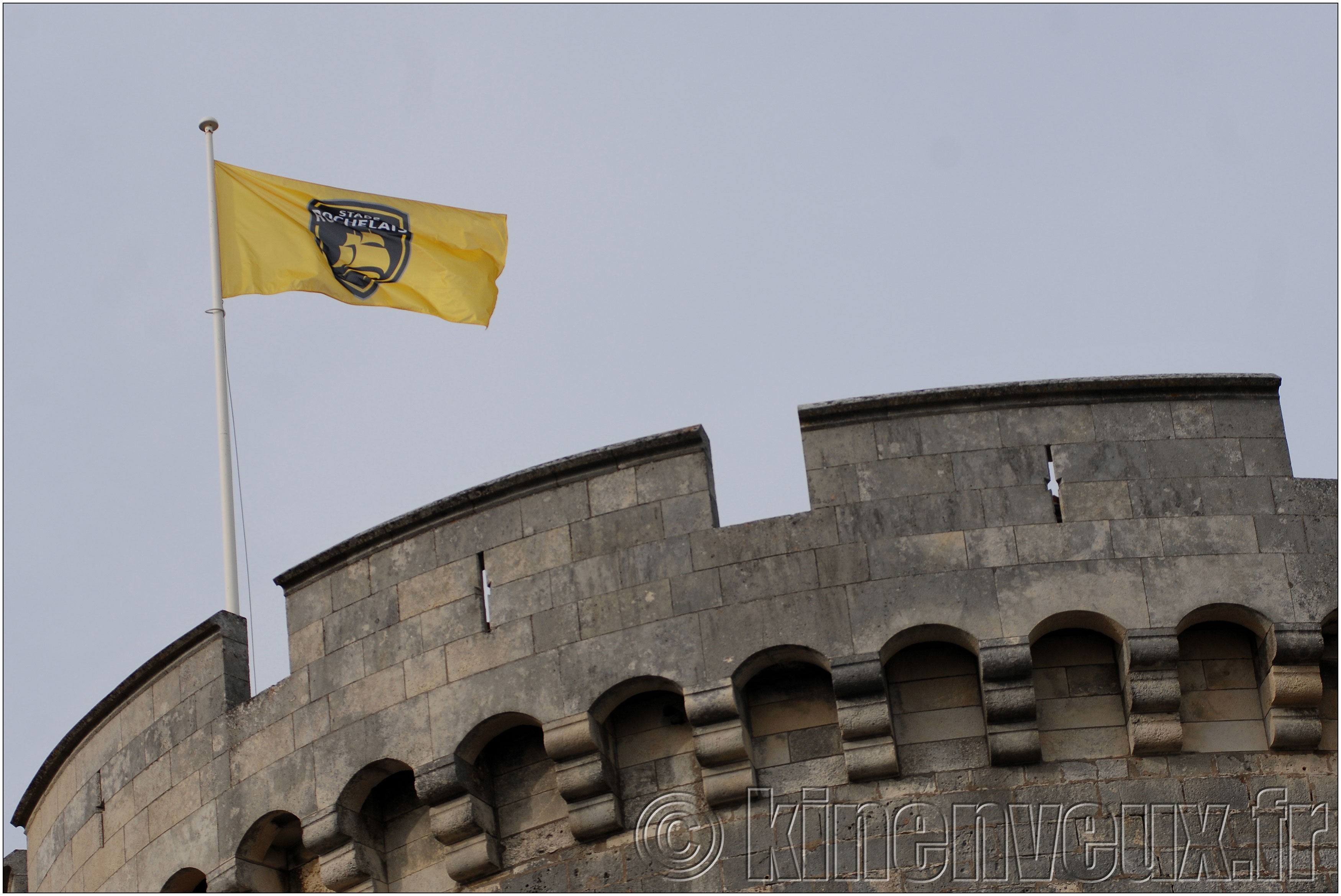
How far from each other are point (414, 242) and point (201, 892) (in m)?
7.71

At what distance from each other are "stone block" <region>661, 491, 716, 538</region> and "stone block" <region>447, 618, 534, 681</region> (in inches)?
46.2

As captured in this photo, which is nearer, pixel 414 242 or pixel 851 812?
pixel 851 812

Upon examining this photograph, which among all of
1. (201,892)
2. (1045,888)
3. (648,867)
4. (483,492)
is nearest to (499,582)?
(483,492)

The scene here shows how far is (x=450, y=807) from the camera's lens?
14.6 metres

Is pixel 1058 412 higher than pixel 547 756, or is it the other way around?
pixel 1058 412

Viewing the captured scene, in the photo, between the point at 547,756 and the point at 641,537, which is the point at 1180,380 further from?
the point at 547,756

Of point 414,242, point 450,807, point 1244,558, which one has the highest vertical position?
point 414,242

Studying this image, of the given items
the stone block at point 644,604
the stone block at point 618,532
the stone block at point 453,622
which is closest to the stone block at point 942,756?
the stone block at point 644,604

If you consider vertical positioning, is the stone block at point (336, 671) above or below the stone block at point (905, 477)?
below

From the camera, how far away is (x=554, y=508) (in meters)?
15.1

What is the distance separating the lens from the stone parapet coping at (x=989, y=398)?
48.7 feet

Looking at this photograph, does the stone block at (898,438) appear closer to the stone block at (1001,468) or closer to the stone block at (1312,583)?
the stone block at (1001,468)

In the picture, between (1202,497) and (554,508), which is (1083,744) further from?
(554,508)

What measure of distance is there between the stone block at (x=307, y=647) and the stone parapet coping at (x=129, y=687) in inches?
26.2
